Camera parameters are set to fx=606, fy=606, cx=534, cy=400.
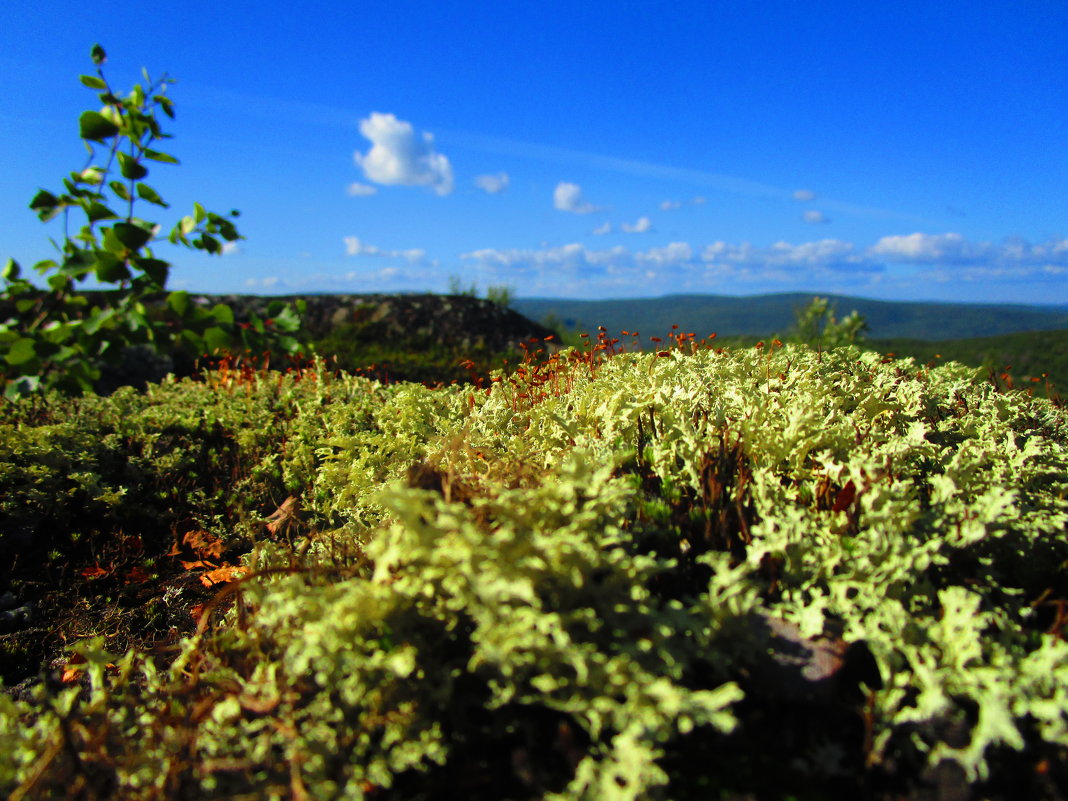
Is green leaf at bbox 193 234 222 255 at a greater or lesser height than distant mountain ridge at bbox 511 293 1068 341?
greater

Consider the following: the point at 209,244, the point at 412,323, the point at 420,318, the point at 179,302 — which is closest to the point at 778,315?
the point at 420,318

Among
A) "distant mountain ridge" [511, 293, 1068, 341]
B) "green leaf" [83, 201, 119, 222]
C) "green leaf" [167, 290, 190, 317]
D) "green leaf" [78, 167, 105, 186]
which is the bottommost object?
"distant mountain ridge" [511, 293, 1068, 341]

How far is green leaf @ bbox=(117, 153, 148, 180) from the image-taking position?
2627 millimetres

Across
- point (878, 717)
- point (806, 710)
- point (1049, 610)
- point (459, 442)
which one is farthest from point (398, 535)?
point (1049, 610)

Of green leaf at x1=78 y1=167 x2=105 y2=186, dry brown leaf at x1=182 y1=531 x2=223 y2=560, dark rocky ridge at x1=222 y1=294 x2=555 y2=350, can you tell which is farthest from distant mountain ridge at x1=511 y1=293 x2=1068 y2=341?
green leaf at x1=78 y1=167 x2=105 y2=186

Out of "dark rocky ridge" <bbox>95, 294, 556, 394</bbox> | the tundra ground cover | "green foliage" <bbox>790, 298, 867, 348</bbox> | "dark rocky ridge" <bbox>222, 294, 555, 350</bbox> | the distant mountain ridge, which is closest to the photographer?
the tundra ground cover

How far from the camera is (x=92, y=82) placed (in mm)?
2729

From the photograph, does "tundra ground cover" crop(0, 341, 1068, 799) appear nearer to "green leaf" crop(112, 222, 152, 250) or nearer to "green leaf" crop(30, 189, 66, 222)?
"green leaf" crop(112, 222, 152, 250)

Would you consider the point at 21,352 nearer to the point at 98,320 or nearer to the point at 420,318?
the point at 98,320

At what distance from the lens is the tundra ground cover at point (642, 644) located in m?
1.67

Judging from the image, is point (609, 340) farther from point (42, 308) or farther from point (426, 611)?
point (42, 308)

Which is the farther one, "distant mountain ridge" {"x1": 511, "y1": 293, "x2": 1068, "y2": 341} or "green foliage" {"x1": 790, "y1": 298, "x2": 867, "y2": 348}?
"distant mountain ridge" {"x1": 511, "y1": 293, "x2": 1068, "y2": 341}

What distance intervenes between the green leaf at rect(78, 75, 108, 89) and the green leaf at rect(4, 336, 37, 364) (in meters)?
1.18

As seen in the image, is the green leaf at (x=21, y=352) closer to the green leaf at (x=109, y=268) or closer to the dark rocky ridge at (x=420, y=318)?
the green leaf at (x=109, y=268)
